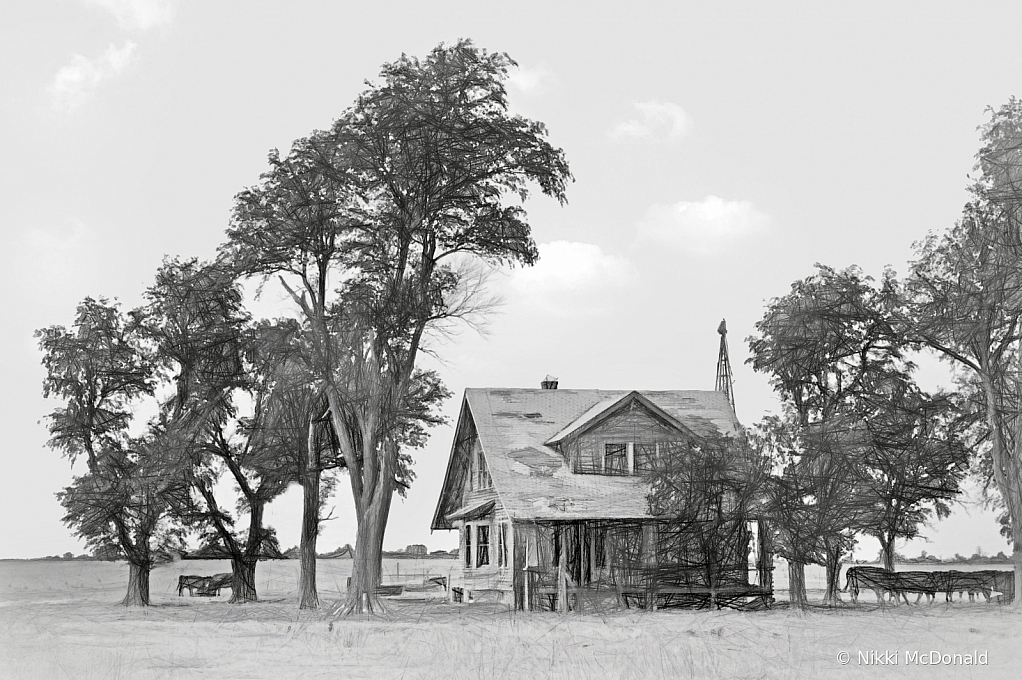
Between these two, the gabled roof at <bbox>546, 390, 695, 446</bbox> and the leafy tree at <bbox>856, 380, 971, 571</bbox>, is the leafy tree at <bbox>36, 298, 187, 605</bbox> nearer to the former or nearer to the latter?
the gabled roof at <bbox>546, 390, 695, 446</bbox>

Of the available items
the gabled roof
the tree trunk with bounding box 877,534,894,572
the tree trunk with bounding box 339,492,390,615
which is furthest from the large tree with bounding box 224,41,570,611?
the tree trunk with bounding box 877,534,894,572

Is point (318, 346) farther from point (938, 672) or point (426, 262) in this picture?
point (938, 672)

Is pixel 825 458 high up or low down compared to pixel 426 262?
down

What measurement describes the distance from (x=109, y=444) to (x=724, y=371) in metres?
21.7

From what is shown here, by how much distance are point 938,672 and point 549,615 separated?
12899 mm

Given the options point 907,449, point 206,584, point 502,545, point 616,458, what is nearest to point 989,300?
point 907,449

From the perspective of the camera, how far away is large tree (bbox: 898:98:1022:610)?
30.0 m

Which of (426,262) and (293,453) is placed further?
(293,453)

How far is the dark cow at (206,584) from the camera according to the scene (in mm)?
49406

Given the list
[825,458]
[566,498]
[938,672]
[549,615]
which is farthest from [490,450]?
[938,672]

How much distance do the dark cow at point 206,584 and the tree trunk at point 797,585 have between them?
84.4ft

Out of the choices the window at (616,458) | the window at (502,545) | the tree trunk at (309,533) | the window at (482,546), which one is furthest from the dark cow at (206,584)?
the window at (616,458)

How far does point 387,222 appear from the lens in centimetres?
3189

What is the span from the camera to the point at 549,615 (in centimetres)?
3017
